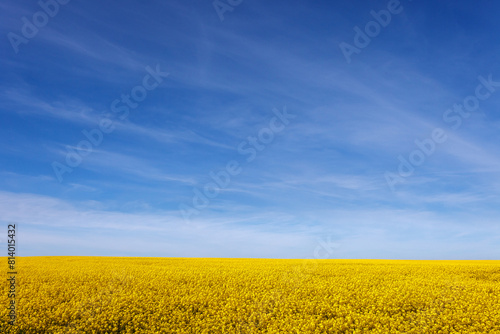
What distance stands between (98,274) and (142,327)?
14.0 metres

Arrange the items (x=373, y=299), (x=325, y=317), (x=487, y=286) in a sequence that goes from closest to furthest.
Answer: (x=325, y=317)
(x=373, y=299)
(x=487, y=286)

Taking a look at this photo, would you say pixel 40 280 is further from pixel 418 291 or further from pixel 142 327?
pixel 418 291

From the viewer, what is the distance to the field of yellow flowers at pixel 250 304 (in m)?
18.2

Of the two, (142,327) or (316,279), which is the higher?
(316,279)

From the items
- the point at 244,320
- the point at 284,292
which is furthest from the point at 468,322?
the point at 244,320

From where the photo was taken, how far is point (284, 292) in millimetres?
23656

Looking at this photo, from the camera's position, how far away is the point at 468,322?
1875 cm

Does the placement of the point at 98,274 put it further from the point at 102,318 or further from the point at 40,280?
the point at 102,318

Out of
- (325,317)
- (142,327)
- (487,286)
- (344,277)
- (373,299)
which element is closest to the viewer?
(142,327)

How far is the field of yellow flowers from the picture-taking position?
18234 millimetres

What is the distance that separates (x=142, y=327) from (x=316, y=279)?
48.5ft

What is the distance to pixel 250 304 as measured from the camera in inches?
837

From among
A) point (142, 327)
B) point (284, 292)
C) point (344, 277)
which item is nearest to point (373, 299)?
point (284, 292)

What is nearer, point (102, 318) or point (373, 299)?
point (102, 318)
